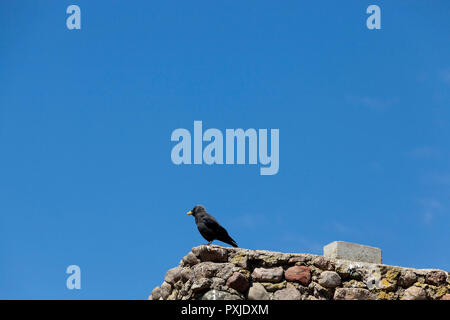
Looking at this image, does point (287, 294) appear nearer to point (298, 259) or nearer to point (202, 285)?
point (298, 259)

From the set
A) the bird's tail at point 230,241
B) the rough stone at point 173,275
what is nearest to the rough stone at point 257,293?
the bird's tail at point 230,241

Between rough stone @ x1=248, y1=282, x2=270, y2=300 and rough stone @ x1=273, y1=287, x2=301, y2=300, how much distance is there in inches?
5.8

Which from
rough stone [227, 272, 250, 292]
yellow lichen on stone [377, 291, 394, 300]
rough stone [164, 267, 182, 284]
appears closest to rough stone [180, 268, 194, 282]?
rough stone [164, 267, 182, 284]

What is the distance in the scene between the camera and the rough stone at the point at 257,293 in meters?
10.3

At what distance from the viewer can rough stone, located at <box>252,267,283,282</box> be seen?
413 inches

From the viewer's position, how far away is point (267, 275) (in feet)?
34.5

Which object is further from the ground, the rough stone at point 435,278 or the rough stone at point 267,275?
the rough stone at point 267,275

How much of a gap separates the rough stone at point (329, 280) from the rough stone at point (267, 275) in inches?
26.2

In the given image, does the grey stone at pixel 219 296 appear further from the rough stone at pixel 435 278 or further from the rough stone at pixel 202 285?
the rough stone at pixel 435 278

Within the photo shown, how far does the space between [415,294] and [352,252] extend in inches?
46.4

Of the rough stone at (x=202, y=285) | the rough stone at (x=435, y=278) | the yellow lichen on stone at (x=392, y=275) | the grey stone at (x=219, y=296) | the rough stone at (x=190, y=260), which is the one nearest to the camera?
the grey stone at (x=219, y=296)
